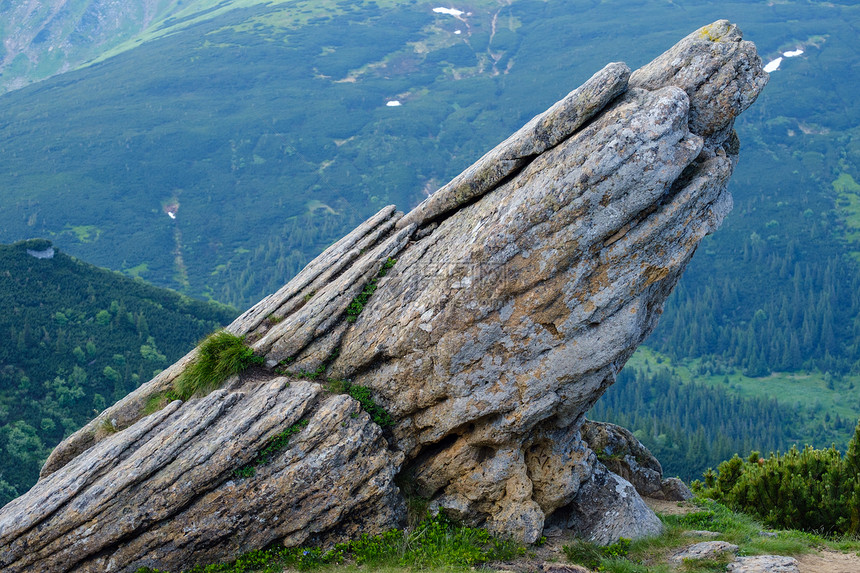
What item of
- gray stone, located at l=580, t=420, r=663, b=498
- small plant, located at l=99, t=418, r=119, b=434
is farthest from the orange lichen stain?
small plant, located at l=99, t=418, r=119, b=434

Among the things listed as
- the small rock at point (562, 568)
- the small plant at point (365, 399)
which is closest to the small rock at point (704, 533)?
the small rock at point (562, 568)

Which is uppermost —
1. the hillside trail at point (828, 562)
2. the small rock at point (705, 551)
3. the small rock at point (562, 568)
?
the small rock at point (562, 568)

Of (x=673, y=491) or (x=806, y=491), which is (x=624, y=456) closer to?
(x=673, y=491)

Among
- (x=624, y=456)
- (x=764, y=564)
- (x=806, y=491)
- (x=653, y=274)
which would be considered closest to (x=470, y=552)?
(x=764, y=564)

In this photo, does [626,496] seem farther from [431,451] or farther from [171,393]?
[171,393]

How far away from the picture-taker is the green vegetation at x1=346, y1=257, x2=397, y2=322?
25.7 meters

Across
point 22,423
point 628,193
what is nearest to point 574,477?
point 628,193

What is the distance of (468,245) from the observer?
23891 mm

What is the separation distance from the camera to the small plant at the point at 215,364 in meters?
25.3

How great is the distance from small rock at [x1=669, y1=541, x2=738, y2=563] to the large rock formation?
7.37 feet

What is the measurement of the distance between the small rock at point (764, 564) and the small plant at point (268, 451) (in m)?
13.5

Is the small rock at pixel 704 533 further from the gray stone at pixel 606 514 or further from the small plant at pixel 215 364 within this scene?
the small plant at pixel 215 364

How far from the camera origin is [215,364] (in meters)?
25.6

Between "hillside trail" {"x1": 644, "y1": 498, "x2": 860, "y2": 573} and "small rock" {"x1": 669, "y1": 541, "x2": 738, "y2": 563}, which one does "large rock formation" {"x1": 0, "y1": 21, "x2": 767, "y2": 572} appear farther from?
"hillside trail" {"x1": 644, "y1": 498, "x2": 860, "y2": 573}
